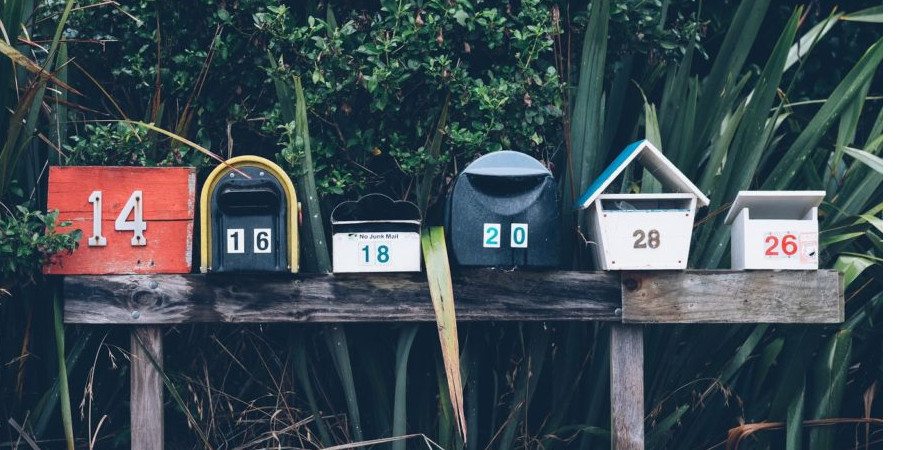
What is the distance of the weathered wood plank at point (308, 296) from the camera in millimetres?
2455

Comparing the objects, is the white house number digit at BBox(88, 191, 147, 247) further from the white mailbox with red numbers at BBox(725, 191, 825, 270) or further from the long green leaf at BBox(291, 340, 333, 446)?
the white mailbox with red numbers at BBox(725, 191, 825, 270)

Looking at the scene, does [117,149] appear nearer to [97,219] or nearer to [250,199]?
[97,219]

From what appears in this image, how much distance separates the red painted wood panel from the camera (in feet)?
8.02

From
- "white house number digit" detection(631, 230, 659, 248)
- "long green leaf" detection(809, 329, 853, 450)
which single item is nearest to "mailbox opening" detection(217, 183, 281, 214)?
"white house number digit" detection(631, 230, 659, 248)

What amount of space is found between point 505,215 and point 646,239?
384 millimetres

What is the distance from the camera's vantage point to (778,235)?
7.89ft

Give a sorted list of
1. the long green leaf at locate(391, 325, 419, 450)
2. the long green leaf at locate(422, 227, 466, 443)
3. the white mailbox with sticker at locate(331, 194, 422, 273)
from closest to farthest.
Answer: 1. the long green leaf at locate(422, 227, 466, 443)
2. the white mailbox with sticker at locate(331, 194, 422, 273)
3. the long green leaf at locate(391, 325, 419, 450)

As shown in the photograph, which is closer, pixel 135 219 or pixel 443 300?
pixel 443 300

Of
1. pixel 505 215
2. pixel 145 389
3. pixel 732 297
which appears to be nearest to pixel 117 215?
pixel 145 389

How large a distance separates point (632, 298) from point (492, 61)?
88 cm

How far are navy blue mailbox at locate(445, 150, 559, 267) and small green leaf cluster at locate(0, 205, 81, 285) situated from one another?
1029 mm
